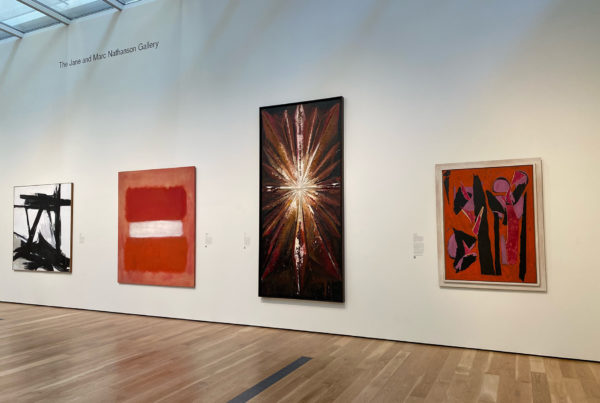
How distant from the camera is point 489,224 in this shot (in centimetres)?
642

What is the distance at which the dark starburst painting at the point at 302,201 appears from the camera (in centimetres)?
738

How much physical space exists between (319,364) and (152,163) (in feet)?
17.5

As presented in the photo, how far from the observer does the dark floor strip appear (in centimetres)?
448

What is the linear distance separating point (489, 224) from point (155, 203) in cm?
588

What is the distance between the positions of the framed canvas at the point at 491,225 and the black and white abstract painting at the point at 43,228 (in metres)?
7.60

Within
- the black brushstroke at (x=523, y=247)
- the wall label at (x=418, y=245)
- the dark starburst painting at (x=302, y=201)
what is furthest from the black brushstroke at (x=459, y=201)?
the dark starburst painting at (x=302, y=201)

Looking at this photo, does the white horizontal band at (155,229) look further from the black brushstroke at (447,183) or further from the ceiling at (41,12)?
the black brushstroke at (447,183)

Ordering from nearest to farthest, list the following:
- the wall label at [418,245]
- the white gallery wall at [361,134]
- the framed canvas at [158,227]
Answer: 1. the white gallery wall at [361,134]
2. the wall label at [418,245]
3. the framed canvas at [158,227]

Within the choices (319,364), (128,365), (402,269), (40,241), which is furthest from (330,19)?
(40,241)

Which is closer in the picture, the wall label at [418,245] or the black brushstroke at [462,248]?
the black brushstroke at [462,248]

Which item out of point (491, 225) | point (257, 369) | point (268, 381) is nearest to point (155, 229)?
point (257, 369)

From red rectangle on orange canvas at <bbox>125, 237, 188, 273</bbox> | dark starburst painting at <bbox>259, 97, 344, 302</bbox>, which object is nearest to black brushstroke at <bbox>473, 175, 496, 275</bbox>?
dark starburst painting at <bbox>259, 97, 344, 302</bbox>

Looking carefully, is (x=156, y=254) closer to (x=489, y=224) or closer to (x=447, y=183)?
(x=447, y=183)

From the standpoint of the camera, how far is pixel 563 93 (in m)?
6.19
